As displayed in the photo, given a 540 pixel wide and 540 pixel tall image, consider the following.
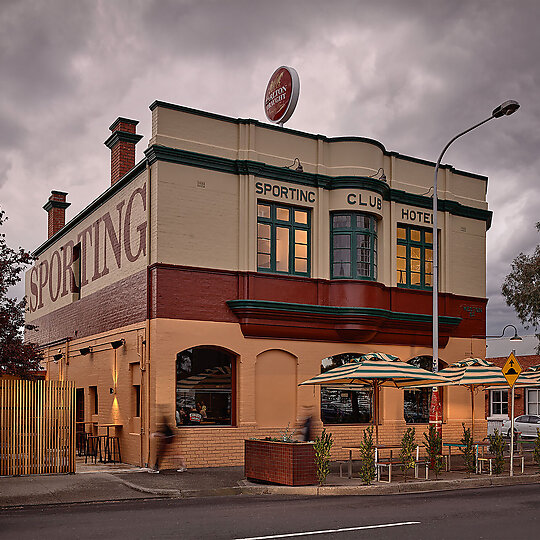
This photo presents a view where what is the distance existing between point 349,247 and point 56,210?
14820 mm

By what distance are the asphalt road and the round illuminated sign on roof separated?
37.7ft

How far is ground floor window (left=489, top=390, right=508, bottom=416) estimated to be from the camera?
144 feet

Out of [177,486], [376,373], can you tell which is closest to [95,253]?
[177,486]

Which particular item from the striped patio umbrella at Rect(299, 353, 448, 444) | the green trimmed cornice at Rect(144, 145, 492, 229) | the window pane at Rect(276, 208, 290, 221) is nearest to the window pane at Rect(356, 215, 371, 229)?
the green trimmed cornice at Rect(144, 145, 492, 229)

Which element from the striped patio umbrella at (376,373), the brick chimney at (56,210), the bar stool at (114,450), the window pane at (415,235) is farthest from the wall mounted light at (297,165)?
the brick chimney at (56,210)

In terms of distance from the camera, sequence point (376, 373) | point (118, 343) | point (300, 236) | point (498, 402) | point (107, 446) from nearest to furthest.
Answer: point (376, 373)
point (118, 343)
point (107, 446)
point (300, 236)
point (498, 402)

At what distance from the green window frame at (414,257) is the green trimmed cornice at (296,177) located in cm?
88

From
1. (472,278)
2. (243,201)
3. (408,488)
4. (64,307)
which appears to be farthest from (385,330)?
(64,307)

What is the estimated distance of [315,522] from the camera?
442 inches

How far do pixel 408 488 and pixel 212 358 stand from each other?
21.0ft

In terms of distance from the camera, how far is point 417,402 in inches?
936

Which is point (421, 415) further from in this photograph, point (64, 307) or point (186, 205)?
point (64, 307)

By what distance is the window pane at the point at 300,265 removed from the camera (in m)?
21.4

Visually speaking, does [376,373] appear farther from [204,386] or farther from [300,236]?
[300,236]
